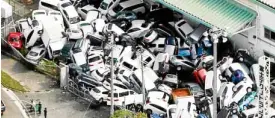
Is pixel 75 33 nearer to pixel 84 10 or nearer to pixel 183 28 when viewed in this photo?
pixel 84 10

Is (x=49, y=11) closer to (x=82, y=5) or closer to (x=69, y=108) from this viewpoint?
(x=82, y=5)

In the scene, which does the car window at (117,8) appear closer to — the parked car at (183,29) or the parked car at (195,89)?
the parked car at (183,29)

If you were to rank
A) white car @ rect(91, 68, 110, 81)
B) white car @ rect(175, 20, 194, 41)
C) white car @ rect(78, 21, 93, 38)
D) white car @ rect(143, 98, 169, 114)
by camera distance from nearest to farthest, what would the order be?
white car @ rect(143, 98, 169, 114) → white car @ rect(91, 68, 110, 81) → white car @ rect(175, 20, 194, 41) → white car @ rect(78, 21, 93, 38)

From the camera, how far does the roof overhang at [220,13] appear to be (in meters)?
67.5

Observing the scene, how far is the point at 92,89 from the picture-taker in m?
65.6

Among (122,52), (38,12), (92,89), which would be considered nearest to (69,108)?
(92,89)

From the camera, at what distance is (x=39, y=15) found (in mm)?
73938

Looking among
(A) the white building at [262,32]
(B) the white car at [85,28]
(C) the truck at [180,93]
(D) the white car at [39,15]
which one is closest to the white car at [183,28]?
(A) the white building at [262,32]

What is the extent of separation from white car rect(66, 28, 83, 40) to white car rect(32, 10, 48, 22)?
2.67 m

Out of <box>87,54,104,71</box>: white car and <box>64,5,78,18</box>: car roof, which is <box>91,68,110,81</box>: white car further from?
<box>64,5,78,18</box>: car roof

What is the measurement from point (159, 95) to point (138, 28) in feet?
29.9

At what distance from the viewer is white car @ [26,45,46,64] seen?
2778 inches

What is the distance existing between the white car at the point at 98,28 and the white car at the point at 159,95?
28.9 ft

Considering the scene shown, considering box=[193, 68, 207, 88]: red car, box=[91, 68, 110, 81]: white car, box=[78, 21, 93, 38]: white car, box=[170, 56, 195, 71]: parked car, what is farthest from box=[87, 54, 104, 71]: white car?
box=[193, 68, 207, 88]: red car
